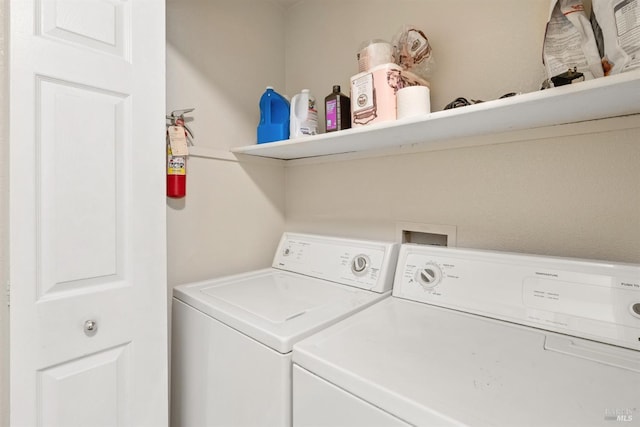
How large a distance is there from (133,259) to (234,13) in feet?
4.67

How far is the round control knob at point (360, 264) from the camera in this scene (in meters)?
1.32

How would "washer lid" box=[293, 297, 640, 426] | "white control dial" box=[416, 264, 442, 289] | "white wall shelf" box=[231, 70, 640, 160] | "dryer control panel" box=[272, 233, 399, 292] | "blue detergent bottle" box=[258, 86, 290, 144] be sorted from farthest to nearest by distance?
1. "blue detergent bottle" box=[258, 86, 290, 144]
2. "dryer control panel" box=[272, 233, 399, 292]
3. "white control dial" box=[416, 264, 442, 289]
4. "white wall shelf" box=[231, 70, 640, 160]
5. "washer lid" box=[293, 297, 640, 426]

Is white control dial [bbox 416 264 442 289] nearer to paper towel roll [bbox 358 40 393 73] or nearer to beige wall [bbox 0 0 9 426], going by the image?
paper towel roll [bbox 358 40 393 73]

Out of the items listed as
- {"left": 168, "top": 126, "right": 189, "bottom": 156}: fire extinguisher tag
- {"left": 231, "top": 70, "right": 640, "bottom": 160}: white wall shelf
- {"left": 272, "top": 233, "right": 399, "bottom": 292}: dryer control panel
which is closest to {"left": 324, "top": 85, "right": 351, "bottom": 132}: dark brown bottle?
{"left": 231, "top": 70, "right": 640, "bottom": 160}: white wall shelf

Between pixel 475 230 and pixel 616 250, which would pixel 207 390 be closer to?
pixel 475 230

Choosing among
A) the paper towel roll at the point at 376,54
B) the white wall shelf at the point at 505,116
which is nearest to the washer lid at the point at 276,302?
the white wall shelf at the point at 505,116

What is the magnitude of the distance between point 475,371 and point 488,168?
0.80 m

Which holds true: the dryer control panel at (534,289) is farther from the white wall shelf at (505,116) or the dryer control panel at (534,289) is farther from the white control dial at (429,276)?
the white wall shelf at (505,116)

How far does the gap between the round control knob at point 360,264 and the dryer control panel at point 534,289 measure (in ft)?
0.49

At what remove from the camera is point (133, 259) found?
1.02 m

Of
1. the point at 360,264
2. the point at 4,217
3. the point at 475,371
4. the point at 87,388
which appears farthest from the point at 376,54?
the point at 87,388

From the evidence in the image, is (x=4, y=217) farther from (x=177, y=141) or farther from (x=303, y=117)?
(x=303, y=117)

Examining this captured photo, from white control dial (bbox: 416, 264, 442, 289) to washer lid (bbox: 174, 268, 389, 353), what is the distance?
152 millimetres

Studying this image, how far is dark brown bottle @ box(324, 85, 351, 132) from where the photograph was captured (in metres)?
1.33
